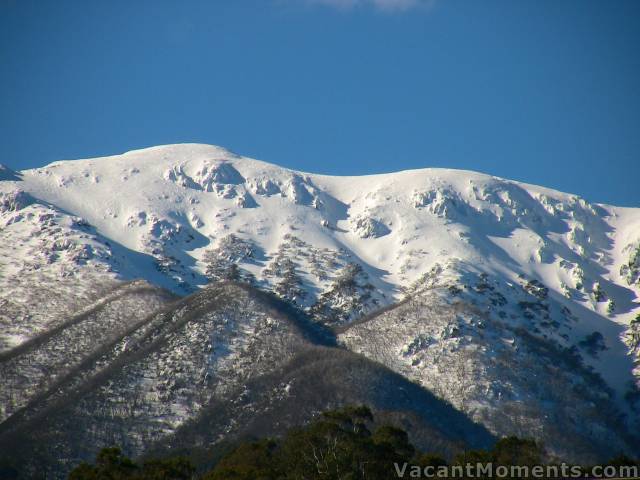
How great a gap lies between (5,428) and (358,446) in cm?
10306

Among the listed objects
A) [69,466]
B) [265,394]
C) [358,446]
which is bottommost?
[69,466]

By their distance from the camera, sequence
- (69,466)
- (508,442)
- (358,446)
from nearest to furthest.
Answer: (358,446) → (508,442) → (69,466)

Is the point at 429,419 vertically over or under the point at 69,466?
over

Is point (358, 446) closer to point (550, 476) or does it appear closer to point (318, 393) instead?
point (550, 476)

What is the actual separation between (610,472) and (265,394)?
278 feet

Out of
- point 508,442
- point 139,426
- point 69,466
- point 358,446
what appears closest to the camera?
point 358,446

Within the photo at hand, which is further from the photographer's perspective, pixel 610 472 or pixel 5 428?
pixel 5 428

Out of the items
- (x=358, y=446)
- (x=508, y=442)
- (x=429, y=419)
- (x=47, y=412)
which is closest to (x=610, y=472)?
(x=508, y=442)

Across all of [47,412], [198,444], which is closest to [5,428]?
[47,412]

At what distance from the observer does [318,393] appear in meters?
185

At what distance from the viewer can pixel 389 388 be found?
627ft

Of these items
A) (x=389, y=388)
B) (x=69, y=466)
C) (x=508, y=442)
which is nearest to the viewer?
(x=508, y=442)

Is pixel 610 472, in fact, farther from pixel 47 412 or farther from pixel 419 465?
pixel 47 412

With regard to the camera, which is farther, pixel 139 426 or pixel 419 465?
pixel 139 426
